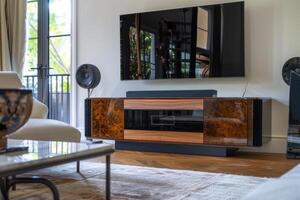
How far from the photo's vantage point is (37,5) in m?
5.86

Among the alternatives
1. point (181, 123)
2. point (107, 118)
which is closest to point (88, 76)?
point (107, 118)

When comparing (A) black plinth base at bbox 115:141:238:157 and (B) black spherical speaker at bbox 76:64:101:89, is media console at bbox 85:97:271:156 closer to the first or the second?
(A) black plinth base at bbox 115:141:238:157

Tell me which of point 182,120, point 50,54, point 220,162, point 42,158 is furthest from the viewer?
point 50,54

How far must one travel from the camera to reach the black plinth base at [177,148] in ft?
13.3

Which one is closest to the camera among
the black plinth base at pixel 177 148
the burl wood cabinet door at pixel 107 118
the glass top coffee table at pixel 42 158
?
the glass top coffee table at pixel 42 158

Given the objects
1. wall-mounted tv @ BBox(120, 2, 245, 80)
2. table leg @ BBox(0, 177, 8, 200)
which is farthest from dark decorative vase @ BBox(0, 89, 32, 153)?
wall-mounted tv @ BBox(120, 2, 245, 80)

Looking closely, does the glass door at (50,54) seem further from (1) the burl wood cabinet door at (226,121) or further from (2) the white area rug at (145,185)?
(2) the white area rug at (145,185)

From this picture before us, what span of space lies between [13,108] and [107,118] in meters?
3.19

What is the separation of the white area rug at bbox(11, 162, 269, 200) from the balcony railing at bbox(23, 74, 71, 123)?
259cm

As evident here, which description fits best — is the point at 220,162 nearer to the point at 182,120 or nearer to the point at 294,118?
the point at 182,120

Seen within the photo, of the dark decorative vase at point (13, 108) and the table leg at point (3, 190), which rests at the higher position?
the dark decorative vase at point (13, 108)

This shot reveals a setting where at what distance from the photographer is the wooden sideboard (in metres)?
3.86

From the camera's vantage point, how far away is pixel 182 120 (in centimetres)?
421

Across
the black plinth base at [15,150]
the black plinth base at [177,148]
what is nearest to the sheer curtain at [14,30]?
the black plinth base at [177,148]
